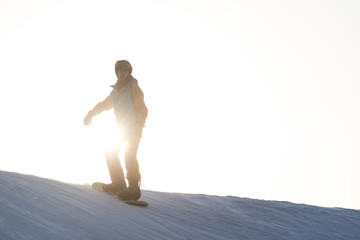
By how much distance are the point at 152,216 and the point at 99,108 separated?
2090 millimetres

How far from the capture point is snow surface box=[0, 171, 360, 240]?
3814 millimetres

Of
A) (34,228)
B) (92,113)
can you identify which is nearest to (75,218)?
(34,228)

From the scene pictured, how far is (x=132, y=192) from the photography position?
5953mm

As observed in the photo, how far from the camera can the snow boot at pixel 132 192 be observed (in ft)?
19.4

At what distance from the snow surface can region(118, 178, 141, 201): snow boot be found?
0.67ft

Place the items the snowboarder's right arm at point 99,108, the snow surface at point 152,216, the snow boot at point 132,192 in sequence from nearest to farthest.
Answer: the snow surface at point 152,216 → the snow boot at point 132,192 → the snowboarder's right arm at point 99,108

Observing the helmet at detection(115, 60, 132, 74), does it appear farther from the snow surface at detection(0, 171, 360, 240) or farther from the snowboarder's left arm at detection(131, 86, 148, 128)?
the snow surface at detection(0, 171, 360, 240)

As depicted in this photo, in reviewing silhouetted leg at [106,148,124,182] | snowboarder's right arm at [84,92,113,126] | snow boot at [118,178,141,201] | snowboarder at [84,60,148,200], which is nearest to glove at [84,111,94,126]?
snowboarder's right arm at [84,92,113,126]

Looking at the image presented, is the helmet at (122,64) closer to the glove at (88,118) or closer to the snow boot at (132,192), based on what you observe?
the glove at (88,118)

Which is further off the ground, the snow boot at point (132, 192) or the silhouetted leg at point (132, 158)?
the silhouetted leg at point (132, 158)

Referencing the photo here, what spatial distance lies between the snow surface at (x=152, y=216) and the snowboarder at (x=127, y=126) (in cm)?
35

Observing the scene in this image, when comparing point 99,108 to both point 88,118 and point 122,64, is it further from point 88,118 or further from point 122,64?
point 122,64

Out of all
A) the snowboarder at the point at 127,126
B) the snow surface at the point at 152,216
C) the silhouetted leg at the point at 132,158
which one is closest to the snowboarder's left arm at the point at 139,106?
the snowboarder at the point at 127,126

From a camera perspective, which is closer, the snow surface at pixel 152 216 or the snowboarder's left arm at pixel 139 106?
the snow surface at pixel 152 216
